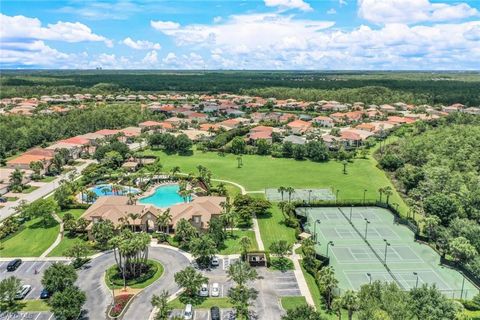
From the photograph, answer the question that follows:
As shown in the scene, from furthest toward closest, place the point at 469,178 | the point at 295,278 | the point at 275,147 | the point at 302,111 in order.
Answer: the point at 302,111
the point at 275,147
the point at 469,178
the point at 295,278

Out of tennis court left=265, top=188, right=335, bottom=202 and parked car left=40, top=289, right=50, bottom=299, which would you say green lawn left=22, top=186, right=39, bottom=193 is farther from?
tennis court left=265, top=188, right=335, bottom=202

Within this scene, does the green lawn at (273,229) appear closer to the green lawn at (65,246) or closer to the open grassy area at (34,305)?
the green lawn at (65,246)

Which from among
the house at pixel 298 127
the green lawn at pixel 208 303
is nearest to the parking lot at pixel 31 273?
the green lawn at pixel 208 303

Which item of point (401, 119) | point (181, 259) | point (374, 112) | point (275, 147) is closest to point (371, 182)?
point (275, 147)

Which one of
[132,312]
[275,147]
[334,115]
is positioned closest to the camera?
[132,312]

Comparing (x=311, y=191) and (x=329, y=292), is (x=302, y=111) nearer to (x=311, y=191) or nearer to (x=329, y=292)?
(x=311, y=191)
